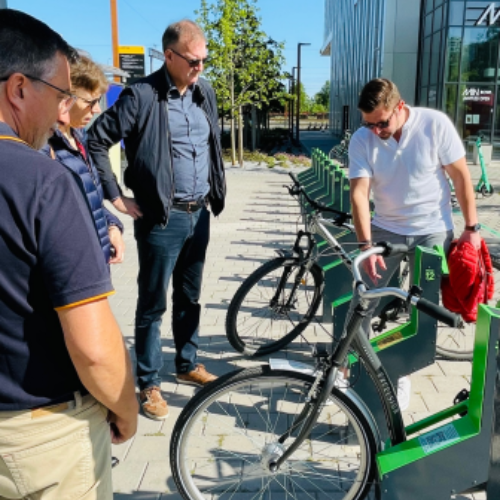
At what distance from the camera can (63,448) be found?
4.70 ft

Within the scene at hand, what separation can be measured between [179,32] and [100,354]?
93.0 inches

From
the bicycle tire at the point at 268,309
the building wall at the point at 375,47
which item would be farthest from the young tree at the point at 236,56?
the bicycle tire at the point at 268,309

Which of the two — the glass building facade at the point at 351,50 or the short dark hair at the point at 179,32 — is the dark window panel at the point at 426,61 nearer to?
the glass building facade at the point at 351,50

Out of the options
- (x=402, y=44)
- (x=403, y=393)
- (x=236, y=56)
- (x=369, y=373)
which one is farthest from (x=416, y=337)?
(x=402, y=44)

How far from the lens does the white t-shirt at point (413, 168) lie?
3303mm

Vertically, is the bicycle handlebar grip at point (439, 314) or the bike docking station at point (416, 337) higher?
the bicycle handlebar grip at point (439, 314)

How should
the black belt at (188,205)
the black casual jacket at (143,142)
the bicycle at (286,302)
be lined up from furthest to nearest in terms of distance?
the bicycle at (286,302)
the black belt at (188,205)
the black casual jacket at (143,142)

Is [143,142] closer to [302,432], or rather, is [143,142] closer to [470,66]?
[302,432]

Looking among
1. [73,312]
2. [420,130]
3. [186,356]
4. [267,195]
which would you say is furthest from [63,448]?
[267,195]

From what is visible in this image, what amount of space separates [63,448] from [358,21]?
33495 millimetres

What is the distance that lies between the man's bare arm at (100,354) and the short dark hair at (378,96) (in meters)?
2.25

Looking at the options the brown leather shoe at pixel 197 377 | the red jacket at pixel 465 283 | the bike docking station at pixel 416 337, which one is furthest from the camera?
the brown leather shoe at pixel 197 377

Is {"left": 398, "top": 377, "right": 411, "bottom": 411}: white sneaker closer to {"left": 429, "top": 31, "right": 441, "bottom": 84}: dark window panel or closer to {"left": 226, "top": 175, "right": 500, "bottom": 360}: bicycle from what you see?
{"left": 226, "top": 175, "right": 500, "bottom": 360}: bicycle

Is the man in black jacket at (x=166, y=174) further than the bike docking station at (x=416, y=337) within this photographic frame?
Yes
